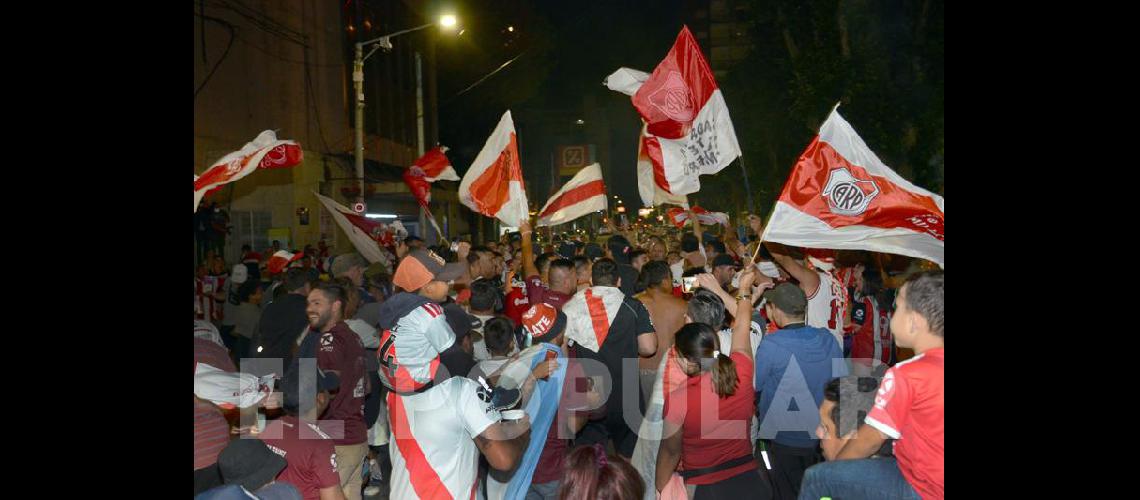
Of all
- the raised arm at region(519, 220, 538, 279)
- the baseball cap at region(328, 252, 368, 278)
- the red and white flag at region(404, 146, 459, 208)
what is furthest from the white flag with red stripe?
the red and white flag at region(404, 146, 459, 208)

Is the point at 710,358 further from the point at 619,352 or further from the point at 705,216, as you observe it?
the point at 705,216

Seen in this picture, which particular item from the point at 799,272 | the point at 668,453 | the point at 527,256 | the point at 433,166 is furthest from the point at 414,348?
the point at 433,166

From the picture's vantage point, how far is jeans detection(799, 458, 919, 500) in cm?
279

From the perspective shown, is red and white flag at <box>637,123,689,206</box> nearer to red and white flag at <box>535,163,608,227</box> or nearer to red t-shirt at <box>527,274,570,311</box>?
red and white flag at <box>535,163,608,227</box>

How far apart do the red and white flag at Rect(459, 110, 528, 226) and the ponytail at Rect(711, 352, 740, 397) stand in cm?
508

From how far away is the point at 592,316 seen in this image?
5527mm

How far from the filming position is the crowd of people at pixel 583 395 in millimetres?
2865

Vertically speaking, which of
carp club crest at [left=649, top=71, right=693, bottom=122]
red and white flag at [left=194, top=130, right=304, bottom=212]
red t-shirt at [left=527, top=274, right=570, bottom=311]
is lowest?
red t-shirt at [left=527, top=274, right=570, bottom=311]

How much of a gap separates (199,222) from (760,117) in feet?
74.9

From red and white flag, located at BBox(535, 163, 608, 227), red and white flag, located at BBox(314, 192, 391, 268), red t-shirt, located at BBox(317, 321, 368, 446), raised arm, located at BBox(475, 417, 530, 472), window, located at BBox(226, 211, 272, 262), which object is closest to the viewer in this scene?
raised arm, located at BBox(475, 417, 530, 472)

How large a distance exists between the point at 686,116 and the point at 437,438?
4767 mm

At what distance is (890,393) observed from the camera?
2721mm

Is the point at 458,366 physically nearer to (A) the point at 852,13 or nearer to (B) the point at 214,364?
(B) the point at 214,364

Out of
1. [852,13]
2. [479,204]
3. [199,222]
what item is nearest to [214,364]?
[479,204]
